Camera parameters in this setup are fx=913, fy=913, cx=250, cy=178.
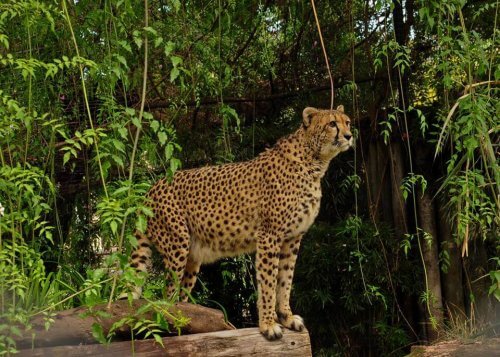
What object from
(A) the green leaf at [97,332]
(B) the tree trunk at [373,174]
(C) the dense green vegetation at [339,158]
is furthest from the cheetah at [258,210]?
(B) the tree trunk at [373,174]

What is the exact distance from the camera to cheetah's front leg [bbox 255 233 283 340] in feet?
17.7

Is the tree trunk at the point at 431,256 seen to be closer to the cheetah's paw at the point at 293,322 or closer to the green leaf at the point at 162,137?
the cheetah's paw at the point at 293,322

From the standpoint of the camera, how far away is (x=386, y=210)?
24.5ft

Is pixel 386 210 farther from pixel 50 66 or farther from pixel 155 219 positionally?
pixel 50 66

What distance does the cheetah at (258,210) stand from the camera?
557 centimetres

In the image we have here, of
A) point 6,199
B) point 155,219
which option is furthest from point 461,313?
point 6,199

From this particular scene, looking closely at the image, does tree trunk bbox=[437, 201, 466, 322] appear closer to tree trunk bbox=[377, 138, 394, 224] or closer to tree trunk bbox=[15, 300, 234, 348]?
tree trunk bbox=[377, 138, 394, 224]

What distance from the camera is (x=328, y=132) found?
561cm

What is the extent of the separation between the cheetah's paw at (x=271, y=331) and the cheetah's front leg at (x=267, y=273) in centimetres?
5

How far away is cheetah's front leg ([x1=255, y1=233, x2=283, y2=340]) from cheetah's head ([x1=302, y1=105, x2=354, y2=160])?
0.63 metres

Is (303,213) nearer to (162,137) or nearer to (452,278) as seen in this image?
(162,137)

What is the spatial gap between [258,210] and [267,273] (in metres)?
0.43

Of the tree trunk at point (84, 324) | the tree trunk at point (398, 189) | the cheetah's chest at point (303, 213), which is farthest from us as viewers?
the tree trunk at point (398, 189)

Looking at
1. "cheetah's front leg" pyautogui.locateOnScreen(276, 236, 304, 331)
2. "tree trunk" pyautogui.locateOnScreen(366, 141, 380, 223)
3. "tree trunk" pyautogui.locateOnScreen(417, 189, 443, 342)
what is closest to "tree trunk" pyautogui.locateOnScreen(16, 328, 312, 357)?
"cheetah's front leg" pyautogui.locateOnScreen(276, 236, 304, 331)
